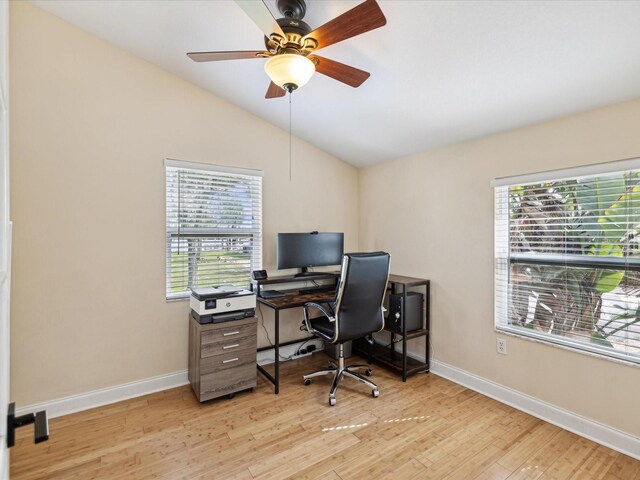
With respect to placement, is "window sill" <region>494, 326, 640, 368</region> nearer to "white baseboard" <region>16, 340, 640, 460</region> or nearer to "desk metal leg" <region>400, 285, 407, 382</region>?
"white baseboard" <region>16, 340, 640, 460</region>

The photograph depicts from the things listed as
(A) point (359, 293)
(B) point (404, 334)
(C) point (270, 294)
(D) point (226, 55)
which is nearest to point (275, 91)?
(D) point (226, 55)

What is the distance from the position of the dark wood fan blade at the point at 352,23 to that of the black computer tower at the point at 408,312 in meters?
2.20

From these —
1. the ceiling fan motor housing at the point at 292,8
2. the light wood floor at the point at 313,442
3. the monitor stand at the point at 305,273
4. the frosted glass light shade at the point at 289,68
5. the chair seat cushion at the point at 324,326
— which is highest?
the ceiling fan motor housing at the point at 292,8

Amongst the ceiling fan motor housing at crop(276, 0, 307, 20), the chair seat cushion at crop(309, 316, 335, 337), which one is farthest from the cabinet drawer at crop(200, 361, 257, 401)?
the ceiling fan motor housing at crop(276, 0, 307, 20)

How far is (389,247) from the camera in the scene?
140 inches

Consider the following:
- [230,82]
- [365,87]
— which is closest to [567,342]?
[365,87]

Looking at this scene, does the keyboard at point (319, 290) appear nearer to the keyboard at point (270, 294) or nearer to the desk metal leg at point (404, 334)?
the keyboard at point (270, 294)

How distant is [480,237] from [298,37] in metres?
2.11

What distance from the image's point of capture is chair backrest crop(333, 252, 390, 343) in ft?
7.95

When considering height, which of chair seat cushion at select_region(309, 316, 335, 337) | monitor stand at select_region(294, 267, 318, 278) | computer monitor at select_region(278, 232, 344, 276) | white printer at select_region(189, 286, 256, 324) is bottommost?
chair seat cushion at select_region(309, 316, 335, 337)

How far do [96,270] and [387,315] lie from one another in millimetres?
2595

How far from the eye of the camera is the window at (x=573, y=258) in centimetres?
198

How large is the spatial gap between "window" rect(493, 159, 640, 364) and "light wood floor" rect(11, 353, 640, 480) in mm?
685

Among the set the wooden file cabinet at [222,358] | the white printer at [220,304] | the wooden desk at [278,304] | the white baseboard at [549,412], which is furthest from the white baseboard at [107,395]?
the white baseboard at [549,412]
